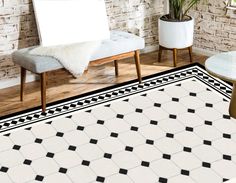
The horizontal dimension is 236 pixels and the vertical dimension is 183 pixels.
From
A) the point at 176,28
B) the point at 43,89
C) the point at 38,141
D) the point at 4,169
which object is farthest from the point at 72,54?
the point at 176,28

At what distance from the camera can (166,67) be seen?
516 cm

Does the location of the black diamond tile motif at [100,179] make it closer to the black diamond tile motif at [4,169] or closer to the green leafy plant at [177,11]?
the black diamond tile motif at [4,169]

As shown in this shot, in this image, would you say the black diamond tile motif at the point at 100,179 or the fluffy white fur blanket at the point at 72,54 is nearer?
the black diamond tile motif at the point at 100,179

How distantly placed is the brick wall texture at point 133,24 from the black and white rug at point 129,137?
76 centimetres

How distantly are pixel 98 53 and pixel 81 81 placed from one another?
2.03 feet

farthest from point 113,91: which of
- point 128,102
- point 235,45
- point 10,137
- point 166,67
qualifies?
point 235,45

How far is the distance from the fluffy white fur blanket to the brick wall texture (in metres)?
0.48

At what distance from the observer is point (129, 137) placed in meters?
3.79

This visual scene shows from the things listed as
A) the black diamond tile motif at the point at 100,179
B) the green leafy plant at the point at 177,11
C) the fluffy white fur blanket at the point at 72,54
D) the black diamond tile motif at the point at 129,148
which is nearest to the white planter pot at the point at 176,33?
the green leafy plant at the point at 177,11

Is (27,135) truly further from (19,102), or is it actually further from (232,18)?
(232,18)

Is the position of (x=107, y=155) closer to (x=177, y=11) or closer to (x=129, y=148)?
(x=129, y=148)

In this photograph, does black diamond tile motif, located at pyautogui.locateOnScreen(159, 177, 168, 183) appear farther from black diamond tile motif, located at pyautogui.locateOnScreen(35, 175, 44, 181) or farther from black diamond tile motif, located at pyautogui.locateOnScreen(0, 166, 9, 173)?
black diamond tile motif, located at pyautogui.locateOnScreen(0, 166, 9, 173)

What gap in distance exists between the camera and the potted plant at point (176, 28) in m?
5.03

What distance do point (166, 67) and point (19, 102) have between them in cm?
172
